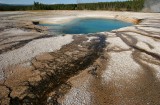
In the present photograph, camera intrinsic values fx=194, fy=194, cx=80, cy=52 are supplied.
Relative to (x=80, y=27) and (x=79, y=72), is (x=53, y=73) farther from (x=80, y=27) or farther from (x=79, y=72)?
(x=80, y=27)

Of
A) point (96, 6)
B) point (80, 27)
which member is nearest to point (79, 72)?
point (80, 27)

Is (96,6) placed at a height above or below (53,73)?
above

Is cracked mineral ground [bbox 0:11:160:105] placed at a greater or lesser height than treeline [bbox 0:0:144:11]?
lesser

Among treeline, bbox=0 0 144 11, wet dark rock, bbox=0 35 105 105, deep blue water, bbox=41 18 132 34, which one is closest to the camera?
wet dark rock, bbox=0 35 105 105

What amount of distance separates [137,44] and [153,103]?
7.11 metres

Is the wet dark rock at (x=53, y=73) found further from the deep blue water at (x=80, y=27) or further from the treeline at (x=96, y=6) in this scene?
the treeline at (x=96, y=6)

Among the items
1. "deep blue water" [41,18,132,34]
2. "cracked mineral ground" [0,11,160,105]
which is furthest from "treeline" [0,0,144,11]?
"cracked mineral ground" [0,11,160,105]

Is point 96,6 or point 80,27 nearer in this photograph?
point 80,27

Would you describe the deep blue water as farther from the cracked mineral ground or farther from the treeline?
the treeline

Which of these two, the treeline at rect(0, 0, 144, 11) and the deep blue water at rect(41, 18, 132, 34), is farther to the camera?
the treeline at rect(0, 0, 144, 11)

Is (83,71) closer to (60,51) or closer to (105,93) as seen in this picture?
(105,93)

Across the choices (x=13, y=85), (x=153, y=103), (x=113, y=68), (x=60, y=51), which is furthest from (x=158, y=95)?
(x=60, y=51)

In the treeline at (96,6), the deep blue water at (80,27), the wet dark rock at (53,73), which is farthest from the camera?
the treeline at (96,6)

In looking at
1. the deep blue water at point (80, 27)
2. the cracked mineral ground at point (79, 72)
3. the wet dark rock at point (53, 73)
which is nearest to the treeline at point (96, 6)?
the deep blue water at point (80, 27)
